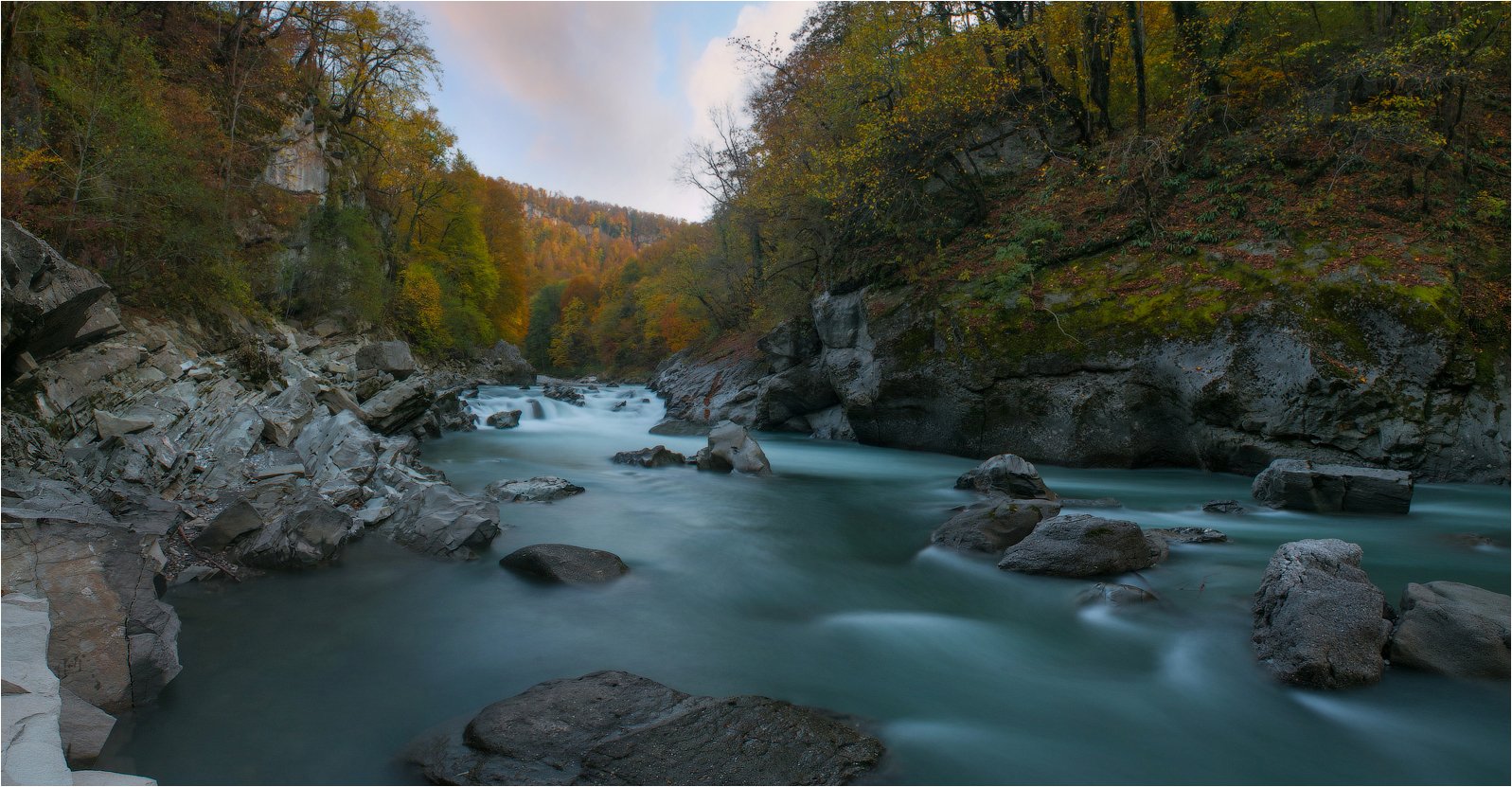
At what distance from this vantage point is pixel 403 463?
1041 centimetres

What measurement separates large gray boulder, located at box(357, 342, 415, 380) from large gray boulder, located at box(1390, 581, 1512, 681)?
18.0 metres

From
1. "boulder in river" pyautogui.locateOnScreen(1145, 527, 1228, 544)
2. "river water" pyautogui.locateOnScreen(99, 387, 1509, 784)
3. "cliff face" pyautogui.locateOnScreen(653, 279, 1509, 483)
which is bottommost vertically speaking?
"river water" pyautogui.locateOnScreen(99, 387, 1509, 784)

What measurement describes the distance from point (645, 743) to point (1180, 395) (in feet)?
38.5

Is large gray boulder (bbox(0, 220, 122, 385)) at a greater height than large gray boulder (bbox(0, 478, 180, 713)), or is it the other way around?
large gray boulder (bbox(0, 220, 122, 385))

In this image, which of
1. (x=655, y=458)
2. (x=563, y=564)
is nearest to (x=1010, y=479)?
(x=563, y=564)

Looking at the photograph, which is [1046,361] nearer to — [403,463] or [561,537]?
[561,537]

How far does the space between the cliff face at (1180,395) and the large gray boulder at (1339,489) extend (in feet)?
5.09

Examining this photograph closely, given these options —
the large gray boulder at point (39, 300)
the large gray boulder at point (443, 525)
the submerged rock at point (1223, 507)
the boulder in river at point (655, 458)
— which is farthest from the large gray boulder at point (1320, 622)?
the large gray boulder at point (39, 300)

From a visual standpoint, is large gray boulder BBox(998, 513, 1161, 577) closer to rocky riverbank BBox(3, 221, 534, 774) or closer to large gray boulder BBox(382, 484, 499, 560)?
large gray boulder BBox(382, 484, 499, 560)

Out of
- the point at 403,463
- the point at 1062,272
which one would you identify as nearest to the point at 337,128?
the point at 403,463

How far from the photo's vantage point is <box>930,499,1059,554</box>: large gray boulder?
756 centimetres

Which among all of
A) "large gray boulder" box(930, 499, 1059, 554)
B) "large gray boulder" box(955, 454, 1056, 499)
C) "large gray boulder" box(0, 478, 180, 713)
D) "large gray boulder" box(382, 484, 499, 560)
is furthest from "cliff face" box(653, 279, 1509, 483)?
"large gray boulder" box(0, 478, 180, 713)

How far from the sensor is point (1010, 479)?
404 inches

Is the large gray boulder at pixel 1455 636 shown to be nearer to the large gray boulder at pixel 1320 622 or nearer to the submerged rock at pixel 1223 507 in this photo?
the large gray boulder at pixel 1320 622
